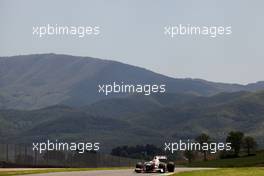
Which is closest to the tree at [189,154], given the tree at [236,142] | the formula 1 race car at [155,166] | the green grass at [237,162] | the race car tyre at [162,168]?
the formula 1 race car at [155,166]

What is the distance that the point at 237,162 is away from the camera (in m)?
98.8

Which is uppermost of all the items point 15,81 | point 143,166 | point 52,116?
point 15,81

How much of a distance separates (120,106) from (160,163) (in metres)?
101

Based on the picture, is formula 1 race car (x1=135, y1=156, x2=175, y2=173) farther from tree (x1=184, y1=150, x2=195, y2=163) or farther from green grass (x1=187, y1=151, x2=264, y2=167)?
green grass (x1=187, y1=151, x2=264, y2=167)

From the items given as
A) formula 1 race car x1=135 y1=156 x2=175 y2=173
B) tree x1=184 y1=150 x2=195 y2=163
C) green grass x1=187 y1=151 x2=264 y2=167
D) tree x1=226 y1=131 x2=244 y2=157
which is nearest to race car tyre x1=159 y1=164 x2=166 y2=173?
formula 1 race car x1=135 y1=156 x2=175 y2=173

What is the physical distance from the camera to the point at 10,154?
86312 mm

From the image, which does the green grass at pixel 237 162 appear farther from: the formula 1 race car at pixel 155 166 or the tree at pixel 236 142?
the formula 1 race car at pixel 155 166

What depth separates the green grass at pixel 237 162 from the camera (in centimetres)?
9106

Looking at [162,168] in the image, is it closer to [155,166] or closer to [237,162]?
[155,166]

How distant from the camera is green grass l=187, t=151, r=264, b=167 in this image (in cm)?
9106

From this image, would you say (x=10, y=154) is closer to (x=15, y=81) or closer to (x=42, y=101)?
(x=42, y=101)

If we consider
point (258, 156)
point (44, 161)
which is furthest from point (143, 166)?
point (258, 156)

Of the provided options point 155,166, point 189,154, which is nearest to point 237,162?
point 189,154

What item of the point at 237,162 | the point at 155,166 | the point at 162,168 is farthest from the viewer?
the point at 237,162
